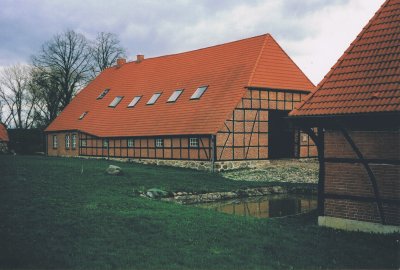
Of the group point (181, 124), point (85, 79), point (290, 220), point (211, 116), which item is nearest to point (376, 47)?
point (290, 220)

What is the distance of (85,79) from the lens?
51875mm

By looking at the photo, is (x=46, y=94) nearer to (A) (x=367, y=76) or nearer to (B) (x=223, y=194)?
(B) (x=223, y=194)

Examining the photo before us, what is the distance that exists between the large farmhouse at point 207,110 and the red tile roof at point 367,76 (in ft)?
43.3

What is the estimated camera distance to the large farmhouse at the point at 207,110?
83.4 ft

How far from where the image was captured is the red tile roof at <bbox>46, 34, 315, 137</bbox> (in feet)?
85.5

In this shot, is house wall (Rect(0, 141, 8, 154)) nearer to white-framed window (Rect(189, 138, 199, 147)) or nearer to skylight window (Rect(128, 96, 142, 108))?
skylight window (Rect(128, 96, 142, 108))

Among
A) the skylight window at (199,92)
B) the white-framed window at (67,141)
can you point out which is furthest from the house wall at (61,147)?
the skylight window at (199,92)

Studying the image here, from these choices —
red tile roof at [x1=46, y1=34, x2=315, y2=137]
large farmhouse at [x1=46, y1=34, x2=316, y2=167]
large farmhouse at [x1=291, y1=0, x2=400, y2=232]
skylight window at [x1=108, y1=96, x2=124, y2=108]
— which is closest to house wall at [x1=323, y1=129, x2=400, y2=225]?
large farmhouse at [x1=291, y1=0, x2=400, y2=232]

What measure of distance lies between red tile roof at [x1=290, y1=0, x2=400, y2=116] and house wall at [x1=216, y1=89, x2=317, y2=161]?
1371 centimetres

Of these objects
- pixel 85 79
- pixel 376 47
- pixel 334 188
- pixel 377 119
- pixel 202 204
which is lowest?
pixel 202 204

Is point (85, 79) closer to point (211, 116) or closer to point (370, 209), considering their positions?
point (211, 116)

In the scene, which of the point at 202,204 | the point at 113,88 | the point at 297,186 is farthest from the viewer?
the point at 113,88

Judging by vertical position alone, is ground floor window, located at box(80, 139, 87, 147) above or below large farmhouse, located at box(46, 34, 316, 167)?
below

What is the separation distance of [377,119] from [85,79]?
4543 cm
